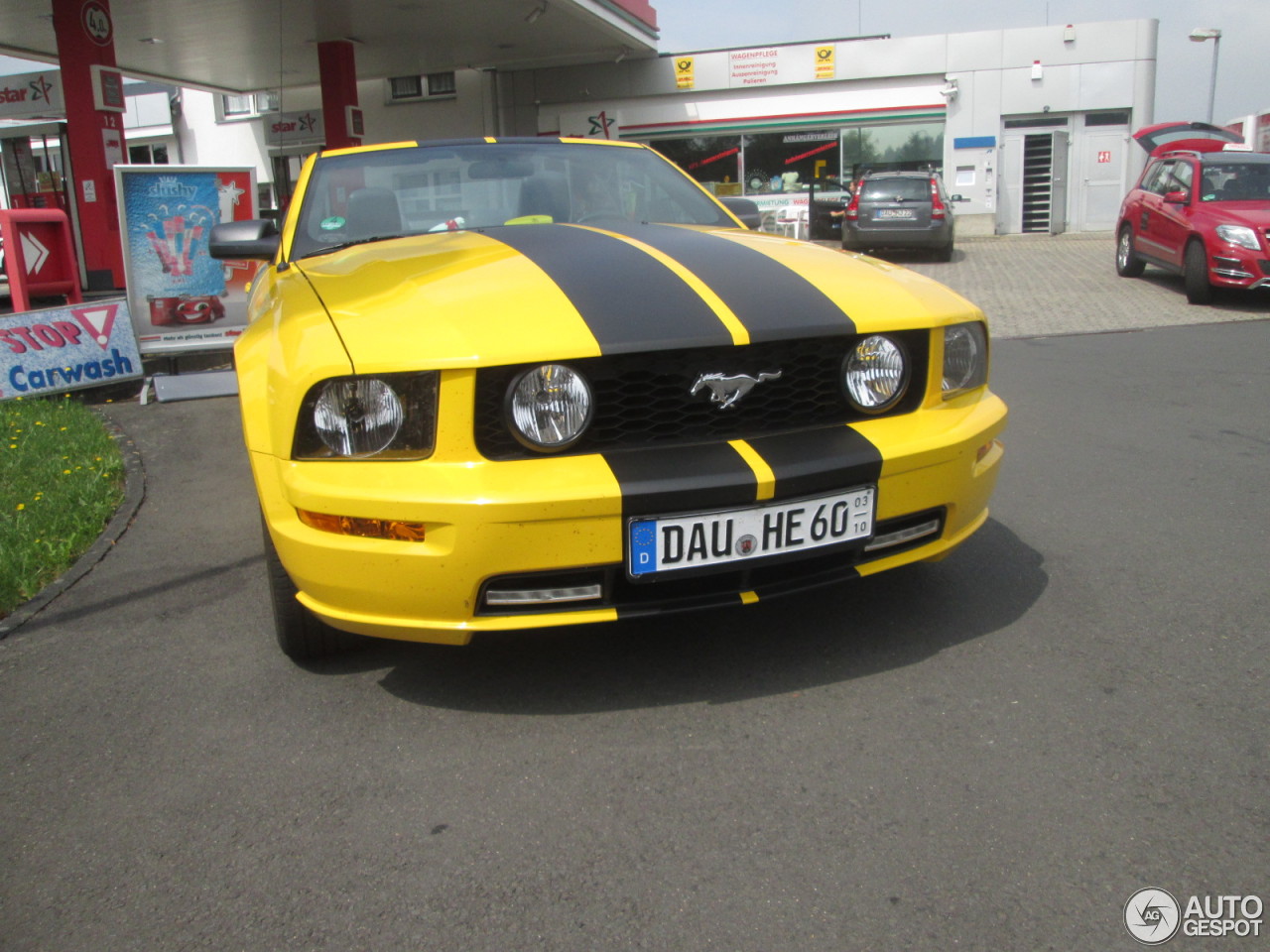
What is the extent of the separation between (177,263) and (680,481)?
23.6 feet

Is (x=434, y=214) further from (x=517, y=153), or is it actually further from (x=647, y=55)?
(x=647, y=55)

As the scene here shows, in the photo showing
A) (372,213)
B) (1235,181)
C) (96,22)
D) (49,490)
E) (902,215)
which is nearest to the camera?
(372,213)

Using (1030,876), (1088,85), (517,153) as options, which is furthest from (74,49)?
(1088,85)

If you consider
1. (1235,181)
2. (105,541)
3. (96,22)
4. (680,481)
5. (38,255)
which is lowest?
(105,541)

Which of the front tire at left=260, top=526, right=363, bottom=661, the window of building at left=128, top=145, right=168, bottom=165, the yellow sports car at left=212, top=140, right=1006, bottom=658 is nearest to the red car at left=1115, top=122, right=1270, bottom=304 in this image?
the yellow sports car at left=212, top=140, right=1006, bottom=658

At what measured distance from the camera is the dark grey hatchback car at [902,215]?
53.7 ft

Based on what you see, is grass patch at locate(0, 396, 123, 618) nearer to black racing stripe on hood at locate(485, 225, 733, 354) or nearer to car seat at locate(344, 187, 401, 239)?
car seat at locate(344, 187, 401, 239)

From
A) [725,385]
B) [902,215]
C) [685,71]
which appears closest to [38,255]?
[725,385]

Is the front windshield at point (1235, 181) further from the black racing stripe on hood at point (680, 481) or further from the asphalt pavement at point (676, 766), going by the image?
the black racing stripe on hood at point (680, 481)

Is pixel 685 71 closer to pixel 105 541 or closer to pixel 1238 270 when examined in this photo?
pixel 1238 270

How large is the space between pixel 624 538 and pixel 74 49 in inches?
528

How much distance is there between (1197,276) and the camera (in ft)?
36.5

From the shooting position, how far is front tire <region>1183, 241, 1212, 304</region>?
11.0 metres

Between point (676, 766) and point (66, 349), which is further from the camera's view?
point (66, 349)
